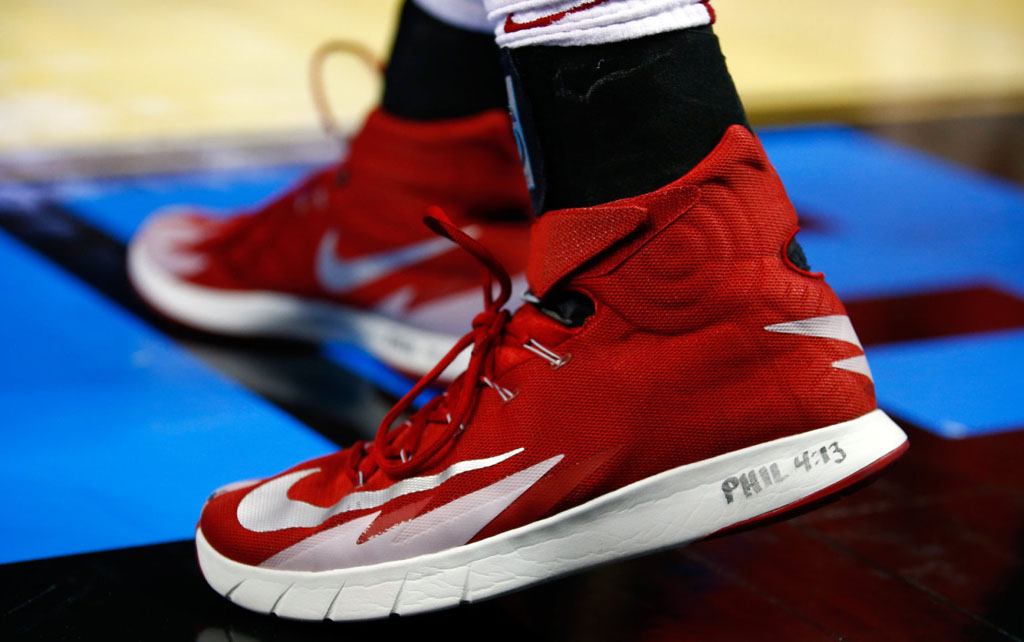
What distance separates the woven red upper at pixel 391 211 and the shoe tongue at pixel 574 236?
394 mm

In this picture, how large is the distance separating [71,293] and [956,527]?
1.17 m

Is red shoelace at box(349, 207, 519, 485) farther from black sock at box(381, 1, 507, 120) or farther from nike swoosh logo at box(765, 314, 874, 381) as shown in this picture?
black sock at box(381, 1, 507, 120)

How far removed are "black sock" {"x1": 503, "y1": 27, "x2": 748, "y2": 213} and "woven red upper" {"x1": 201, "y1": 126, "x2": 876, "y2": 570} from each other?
0.8 inches

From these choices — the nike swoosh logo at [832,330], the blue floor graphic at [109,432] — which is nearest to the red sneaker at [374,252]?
the blue floor graphic at [109,432]

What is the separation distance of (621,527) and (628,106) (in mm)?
313

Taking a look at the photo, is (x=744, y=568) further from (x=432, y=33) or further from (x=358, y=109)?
(x=358, y=109)

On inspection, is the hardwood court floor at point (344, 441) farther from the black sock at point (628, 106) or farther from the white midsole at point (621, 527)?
the black sock at point (628, 106)

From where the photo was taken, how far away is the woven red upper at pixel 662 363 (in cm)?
72

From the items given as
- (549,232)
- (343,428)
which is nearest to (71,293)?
(343,428)

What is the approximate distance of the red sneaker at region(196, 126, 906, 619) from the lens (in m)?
0.72

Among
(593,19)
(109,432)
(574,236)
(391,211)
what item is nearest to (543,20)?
(593,19)

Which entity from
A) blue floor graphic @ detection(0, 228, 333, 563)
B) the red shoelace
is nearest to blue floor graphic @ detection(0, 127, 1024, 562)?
blue floor graphic @ detection(0, 228, 333, 563)

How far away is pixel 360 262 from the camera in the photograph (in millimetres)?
1225

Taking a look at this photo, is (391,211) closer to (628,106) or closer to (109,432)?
(109,432)
